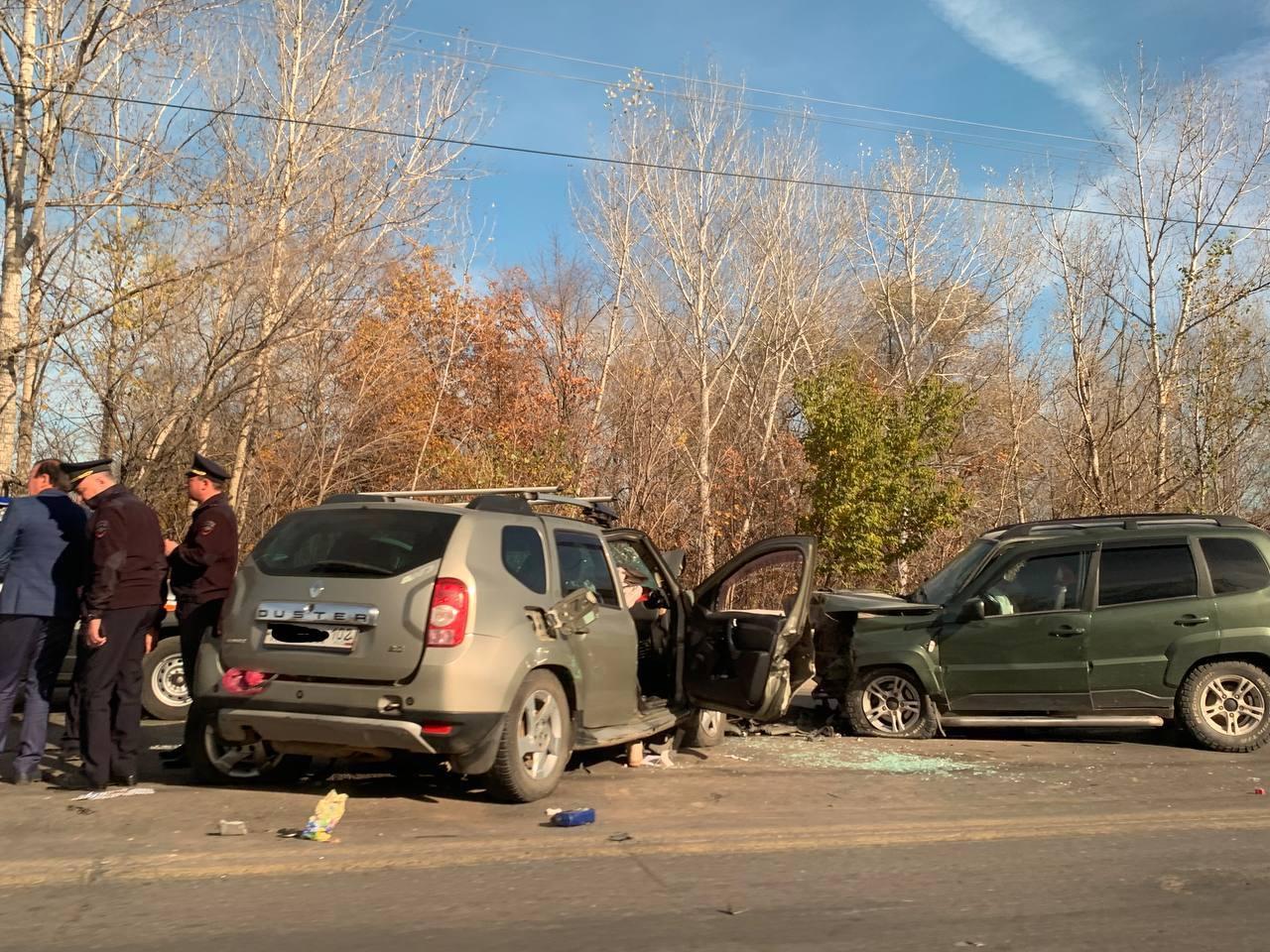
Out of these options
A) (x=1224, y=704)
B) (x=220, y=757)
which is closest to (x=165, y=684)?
(x=220, y=757)

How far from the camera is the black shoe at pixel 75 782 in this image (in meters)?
6.20

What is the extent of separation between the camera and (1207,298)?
65.4 ft

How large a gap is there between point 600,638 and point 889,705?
327 centimetres

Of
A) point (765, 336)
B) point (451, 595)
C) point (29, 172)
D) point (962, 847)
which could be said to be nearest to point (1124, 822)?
point (962, 847)

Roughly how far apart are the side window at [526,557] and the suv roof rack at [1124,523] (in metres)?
4.69

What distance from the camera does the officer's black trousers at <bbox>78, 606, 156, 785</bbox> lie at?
242 inches

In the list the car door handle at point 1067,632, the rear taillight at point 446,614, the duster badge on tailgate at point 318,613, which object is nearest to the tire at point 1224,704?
the car door handle at point 1067,632

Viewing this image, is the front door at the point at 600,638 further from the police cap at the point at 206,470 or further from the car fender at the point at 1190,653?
the car fender at the point at 1190,653

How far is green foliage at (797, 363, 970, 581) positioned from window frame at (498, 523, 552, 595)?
36.3ft

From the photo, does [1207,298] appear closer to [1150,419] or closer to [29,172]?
[1150,419]

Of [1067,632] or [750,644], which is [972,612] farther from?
[750,644]

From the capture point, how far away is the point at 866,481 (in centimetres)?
1703

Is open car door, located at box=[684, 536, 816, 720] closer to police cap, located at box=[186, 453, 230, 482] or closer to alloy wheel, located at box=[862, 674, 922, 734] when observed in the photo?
alloy wheel, located at box=[862, 674, 922, 734]

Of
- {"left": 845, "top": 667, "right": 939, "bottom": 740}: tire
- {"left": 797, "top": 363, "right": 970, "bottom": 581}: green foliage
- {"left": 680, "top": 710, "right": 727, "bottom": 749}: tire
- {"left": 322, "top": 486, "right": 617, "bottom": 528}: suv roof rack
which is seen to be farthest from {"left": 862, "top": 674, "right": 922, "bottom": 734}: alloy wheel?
{"left": 797, "top": 363, "right": 970, "bottom": 581}: green foliage
